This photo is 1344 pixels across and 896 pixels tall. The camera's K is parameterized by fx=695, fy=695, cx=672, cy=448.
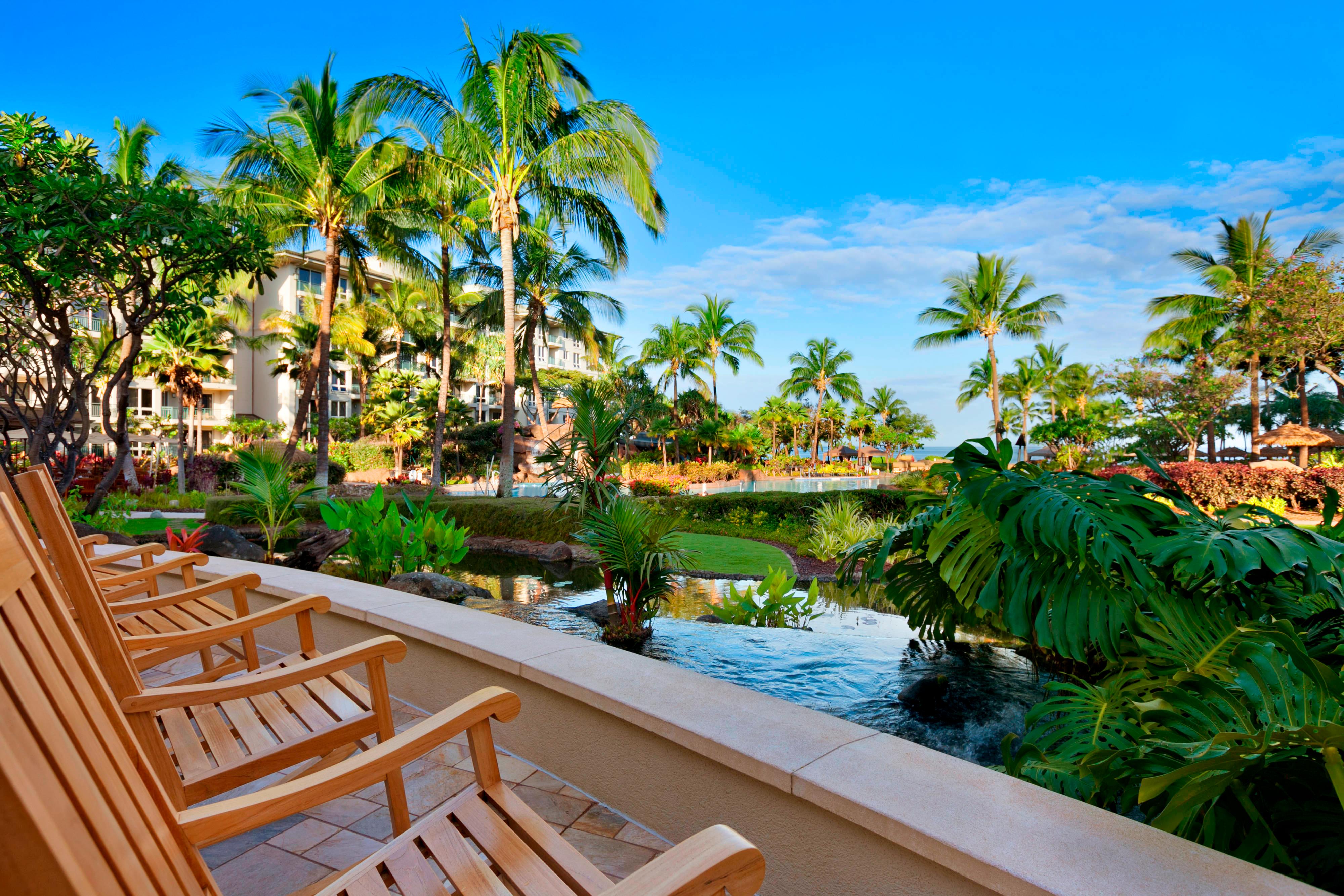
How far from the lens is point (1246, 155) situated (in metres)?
21.7

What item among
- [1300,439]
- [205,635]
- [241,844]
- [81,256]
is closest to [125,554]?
[205,635]

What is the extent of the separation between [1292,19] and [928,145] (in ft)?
50.3

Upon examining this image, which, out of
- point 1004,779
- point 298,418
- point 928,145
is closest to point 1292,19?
point 1004,779

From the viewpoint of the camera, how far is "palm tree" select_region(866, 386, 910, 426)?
62.1m

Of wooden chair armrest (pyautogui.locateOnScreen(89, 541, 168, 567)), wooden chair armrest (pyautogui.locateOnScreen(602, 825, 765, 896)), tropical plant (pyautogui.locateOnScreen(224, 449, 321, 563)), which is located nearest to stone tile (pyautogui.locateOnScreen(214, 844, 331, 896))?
wooden chair armrest (pyautogui.locateOnScreen(602, 825, 765, 896))

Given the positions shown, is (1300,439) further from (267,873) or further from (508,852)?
(267,873)

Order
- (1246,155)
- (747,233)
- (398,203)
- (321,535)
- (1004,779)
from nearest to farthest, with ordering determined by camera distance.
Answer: (1004,779)
(321,535)
(398,203)
(1246,155)
(747,233)

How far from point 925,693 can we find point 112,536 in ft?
28.7

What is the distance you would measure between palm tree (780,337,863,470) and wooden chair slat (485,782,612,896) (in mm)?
47634

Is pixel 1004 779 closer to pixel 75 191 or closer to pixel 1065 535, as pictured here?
pixel 1065 535

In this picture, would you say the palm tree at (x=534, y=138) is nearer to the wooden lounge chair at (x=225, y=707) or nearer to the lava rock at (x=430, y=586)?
the lava rock at (x=430, y=586)

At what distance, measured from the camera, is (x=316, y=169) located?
16672 mm

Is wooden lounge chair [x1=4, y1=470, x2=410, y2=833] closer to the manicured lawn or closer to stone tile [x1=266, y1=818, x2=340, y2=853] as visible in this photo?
stone tile [x1=266, y1=818, x2=340, y2=853]

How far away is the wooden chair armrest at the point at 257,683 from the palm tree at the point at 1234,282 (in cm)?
3208
